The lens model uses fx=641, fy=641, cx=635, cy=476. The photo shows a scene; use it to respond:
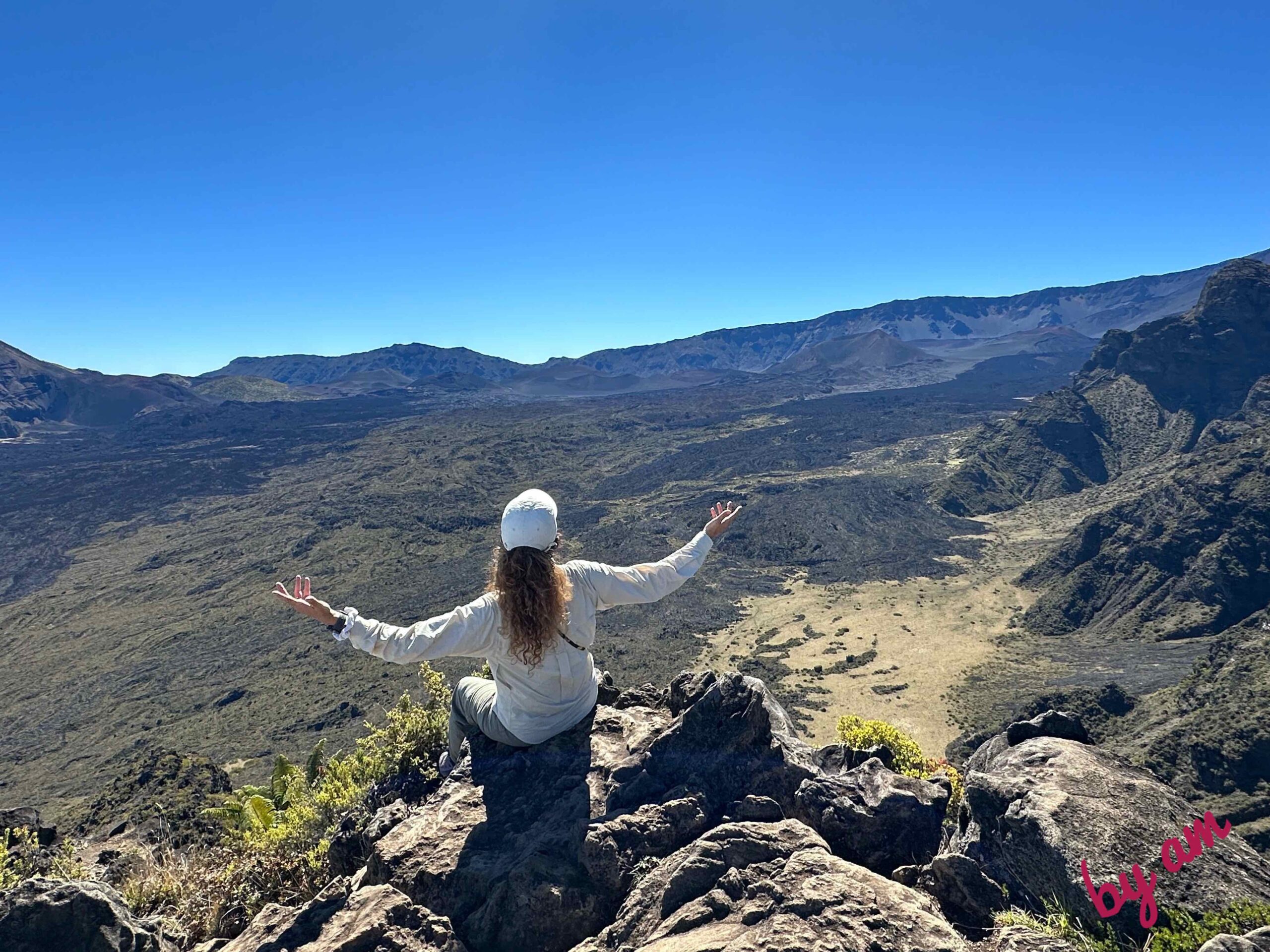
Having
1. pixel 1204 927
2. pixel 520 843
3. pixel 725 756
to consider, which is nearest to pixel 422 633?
pixel 520 843

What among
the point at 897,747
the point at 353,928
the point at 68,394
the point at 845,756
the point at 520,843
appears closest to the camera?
the point at 353,928

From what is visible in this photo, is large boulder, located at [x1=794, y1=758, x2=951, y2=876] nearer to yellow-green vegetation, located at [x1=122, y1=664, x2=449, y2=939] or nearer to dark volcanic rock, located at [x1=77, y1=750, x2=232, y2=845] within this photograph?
yellow-green vegetation, located at [x1=122, y1=664, x2=449, y2=939]

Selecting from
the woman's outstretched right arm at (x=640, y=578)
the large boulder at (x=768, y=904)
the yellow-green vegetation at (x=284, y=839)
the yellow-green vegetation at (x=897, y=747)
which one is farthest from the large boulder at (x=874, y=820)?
the yellow-green vegetation at (x=284, y=839)

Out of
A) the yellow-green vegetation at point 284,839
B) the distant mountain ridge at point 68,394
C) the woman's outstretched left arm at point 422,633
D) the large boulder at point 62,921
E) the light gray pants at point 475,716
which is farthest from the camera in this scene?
the distant mountain ridge at point 68,394

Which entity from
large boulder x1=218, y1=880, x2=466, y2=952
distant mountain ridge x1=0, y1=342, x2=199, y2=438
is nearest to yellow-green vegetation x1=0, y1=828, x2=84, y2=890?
large boulder x1=218, y1=880, x2=466, y2=952

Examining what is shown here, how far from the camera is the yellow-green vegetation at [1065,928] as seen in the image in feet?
9.75

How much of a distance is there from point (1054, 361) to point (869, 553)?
16767 cm

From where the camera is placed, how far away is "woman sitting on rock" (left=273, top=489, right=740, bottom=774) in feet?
12.7

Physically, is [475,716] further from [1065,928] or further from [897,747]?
[897,747]

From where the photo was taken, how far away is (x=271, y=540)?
59.9 meters

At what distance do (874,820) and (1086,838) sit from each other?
3.85 ft

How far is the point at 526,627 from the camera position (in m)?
3.92

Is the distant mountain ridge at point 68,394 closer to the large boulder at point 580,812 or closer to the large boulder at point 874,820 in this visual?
the large boulder at point 580,812

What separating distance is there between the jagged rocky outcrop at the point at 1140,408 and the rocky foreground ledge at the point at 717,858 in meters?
58.5
